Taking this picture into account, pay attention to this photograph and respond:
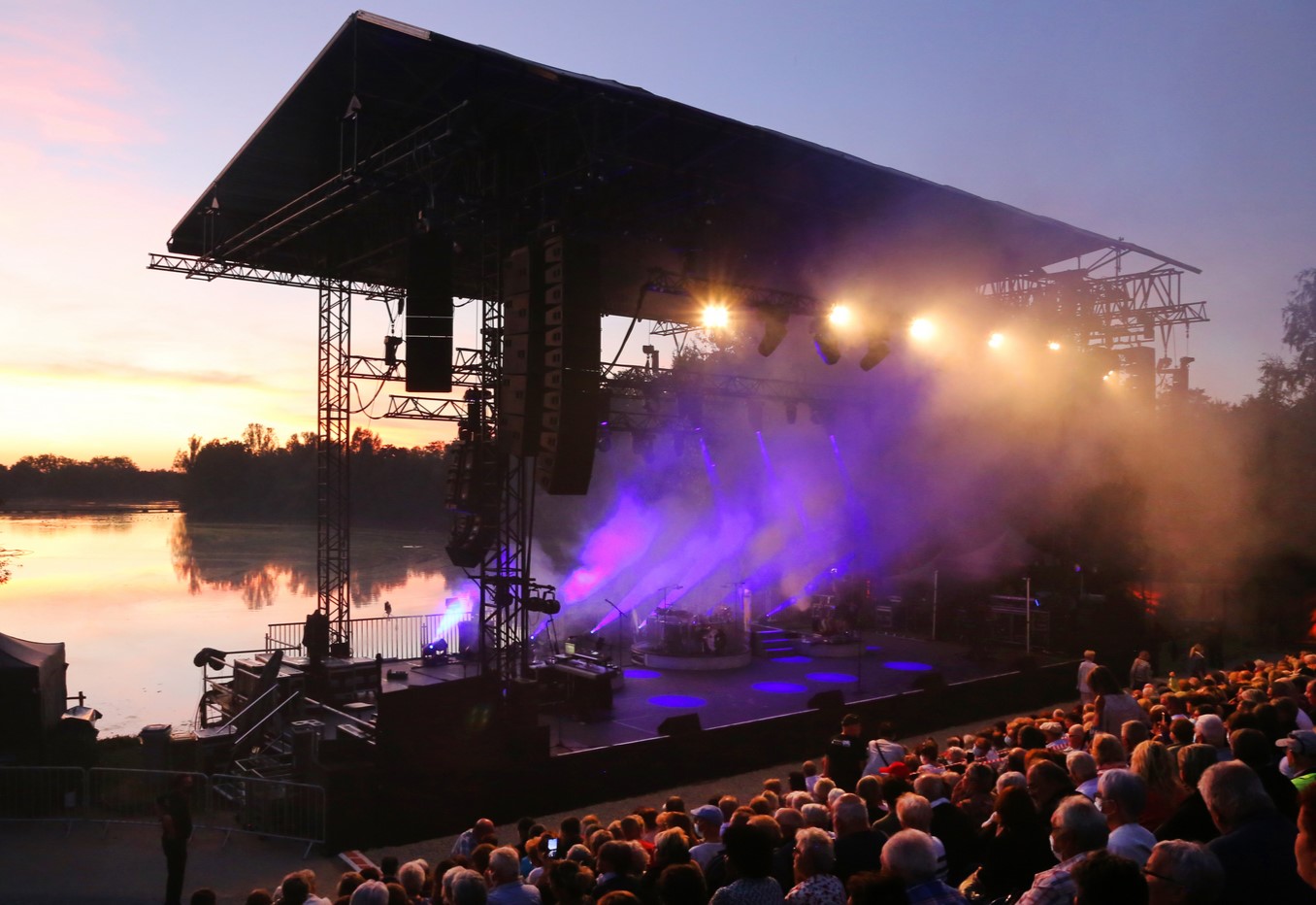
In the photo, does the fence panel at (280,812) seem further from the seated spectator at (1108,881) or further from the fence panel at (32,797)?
the seated spectator at (1108,881)

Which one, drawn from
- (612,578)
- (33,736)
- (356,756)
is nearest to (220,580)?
(612,578)

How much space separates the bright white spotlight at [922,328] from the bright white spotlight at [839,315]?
69.3 inches

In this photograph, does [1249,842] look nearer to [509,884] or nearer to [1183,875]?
[1183,875]

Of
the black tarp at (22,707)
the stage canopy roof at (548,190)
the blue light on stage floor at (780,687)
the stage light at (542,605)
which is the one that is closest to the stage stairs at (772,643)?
the blue light on stage floor at (780,687)

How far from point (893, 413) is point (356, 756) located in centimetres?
1871

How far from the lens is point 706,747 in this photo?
36.1 feet

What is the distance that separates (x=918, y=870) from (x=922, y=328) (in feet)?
55.6

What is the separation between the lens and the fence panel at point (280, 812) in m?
8.91

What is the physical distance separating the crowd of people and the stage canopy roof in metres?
8.62

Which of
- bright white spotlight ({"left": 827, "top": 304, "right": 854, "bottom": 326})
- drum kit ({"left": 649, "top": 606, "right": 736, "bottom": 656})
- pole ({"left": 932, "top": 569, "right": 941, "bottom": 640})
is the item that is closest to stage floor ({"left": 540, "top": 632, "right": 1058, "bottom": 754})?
pole ({"left": 932, "top": 569, "right": 941, "bottom": 640})

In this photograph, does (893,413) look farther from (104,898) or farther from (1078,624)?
(104,898)

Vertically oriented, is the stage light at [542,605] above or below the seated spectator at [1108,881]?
below

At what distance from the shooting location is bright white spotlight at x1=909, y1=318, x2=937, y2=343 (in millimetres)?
18516

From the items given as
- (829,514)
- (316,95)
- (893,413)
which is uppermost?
(316,95)
